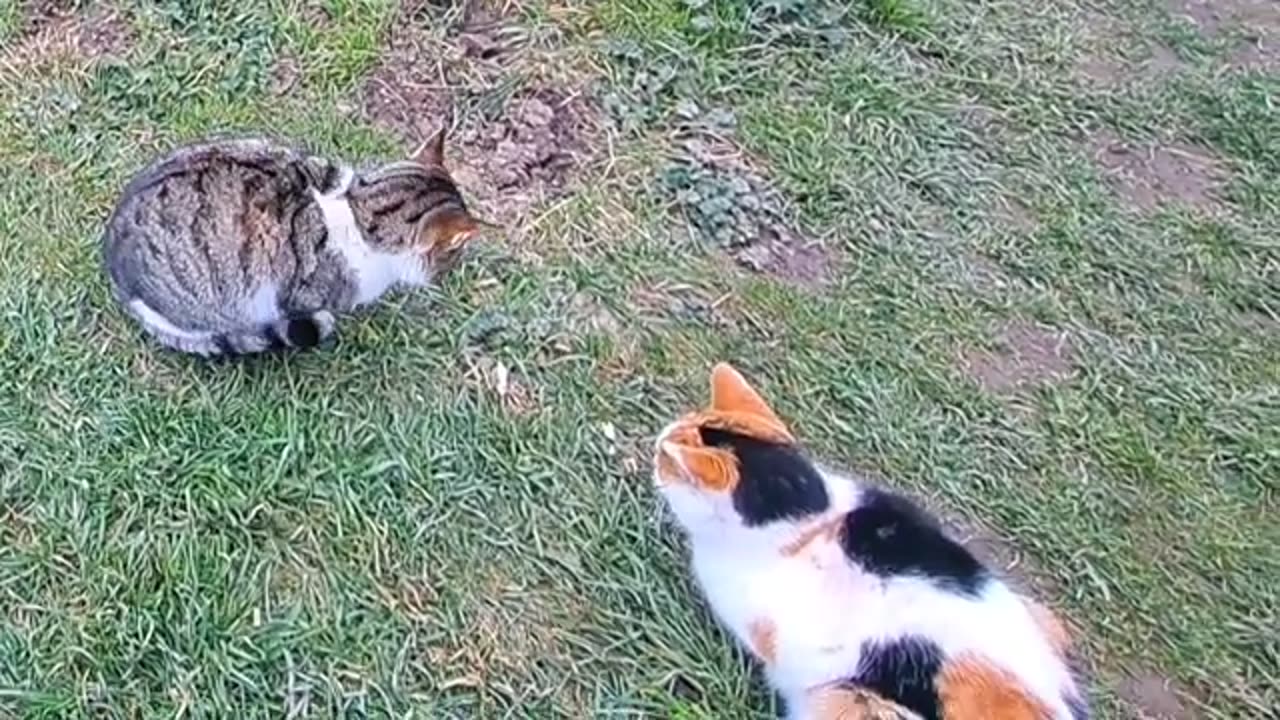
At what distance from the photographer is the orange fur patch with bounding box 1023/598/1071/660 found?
1.77 meters

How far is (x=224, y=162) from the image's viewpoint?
7.32ft

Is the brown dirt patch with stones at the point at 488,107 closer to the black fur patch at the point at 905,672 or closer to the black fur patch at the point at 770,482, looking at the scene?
the black fur patch at the point at 770,482

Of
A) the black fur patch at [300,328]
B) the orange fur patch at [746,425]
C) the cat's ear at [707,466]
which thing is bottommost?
the black fur patch at [300,328]

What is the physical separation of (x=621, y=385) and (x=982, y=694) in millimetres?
810

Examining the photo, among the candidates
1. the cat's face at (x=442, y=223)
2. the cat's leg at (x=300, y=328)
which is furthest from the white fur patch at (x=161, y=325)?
the cat's face at (x=442, y=223)

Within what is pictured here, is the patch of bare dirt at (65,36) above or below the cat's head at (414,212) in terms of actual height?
below

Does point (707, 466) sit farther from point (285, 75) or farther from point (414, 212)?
point (285, 75)

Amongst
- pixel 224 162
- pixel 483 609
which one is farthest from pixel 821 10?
pixel 483 609

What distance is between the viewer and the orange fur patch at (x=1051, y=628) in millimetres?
1774

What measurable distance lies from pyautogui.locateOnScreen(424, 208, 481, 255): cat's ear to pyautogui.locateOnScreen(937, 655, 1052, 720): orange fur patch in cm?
105

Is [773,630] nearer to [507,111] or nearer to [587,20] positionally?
[507,111]

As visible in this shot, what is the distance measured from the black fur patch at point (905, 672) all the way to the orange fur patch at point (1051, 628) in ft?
0.61

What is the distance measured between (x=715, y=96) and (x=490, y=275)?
2.05 ft

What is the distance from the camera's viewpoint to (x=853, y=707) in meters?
1.64
